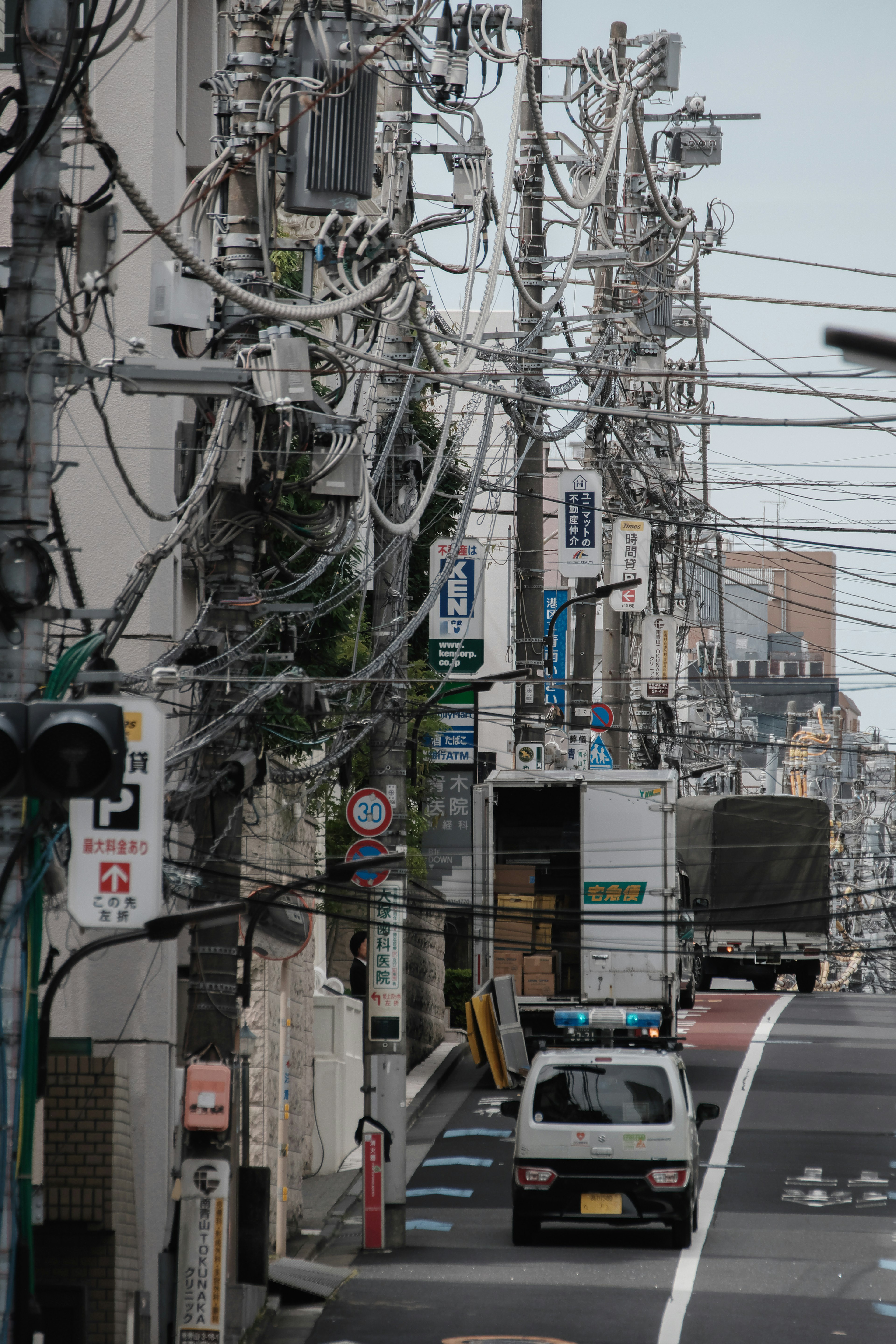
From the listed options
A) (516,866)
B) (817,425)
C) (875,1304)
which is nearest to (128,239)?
(817,425)

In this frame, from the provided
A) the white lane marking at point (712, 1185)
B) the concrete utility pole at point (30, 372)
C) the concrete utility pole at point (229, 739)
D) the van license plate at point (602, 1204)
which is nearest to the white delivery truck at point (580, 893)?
the white lane marking at point (712, 1185)

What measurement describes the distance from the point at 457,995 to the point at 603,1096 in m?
17.2

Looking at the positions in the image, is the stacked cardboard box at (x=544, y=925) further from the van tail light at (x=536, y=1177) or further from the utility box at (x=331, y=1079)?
the van tail light at (x=536, y=1177)

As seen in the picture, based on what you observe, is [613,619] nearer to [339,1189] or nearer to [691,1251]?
[339,1189]

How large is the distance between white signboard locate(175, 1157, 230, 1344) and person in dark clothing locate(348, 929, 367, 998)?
473 inches

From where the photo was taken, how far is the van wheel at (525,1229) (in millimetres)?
17797

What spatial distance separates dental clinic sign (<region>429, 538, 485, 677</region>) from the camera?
21.6 meters

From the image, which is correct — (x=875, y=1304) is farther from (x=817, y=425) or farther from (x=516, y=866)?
(x=516, y=866)

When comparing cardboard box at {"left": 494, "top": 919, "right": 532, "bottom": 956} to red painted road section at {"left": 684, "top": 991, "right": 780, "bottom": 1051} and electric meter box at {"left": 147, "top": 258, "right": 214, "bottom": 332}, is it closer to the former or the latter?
red painted road section at {"left": 684, "top": 991, "right": 780, "bottom": 1051}

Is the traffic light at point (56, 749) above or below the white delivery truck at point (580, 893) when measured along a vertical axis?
above

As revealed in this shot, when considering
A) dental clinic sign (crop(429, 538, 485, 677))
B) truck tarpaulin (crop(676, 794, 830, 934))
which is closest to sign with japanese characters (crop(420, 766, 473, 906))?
truck tarpaulin (crop(676, 794, 830, 934))

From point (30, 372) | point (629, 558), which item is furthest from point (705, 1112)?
point (629, 558)

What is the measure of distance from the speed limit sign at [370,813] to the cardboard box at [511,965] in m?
6.91

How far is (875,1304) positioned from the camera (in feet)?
49.2
